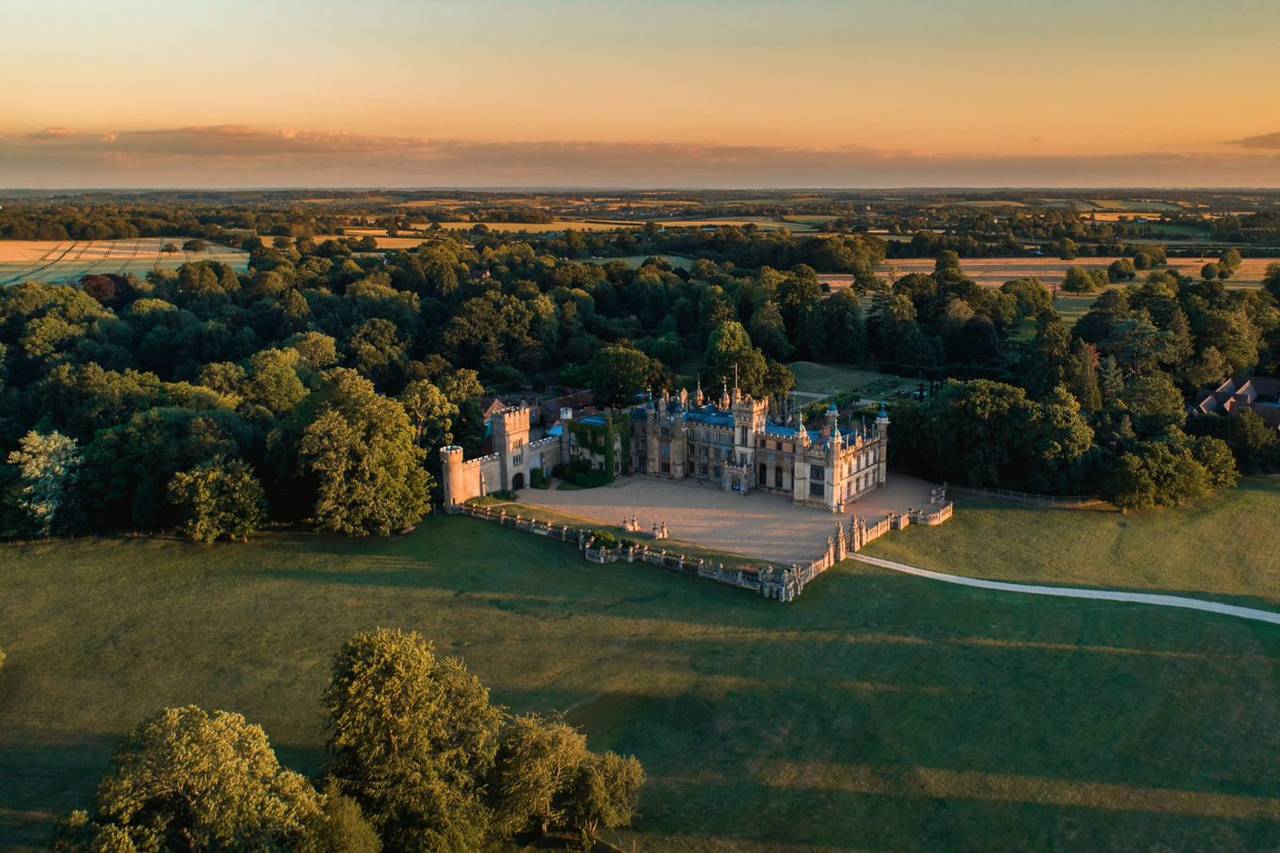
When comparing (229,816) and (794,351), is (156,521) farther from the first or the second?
(794,351)

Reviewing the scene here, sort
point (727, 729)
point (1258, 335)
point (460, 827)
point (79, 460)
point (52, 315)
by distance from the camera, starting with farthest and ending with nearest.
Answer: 1. point (52, 315)
2. point (1258, 335)
3. point (79, 460)
4. point (727, 729)
5. point (460, 827)

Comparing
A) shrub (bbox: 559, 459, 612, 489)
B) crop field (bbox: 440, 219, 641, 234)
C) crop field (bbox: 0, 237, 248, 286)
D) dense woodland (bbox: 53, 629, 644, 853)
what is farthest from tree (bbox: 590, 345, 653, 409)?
crop field (bbox: 440, 219, 641, 234)

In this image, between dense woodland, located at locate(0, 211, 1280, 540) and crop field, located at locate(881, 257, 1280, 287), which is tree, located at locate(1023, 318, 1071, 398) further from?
crop field, located at locate(881, 257, 1280, 287)

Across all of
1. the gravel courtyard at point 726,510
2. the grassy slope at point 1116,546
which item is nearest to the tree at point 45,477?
the gravel courtyard at point 726,510

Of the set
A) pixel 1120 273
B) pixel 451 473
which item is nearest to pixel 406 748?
pixel 451 473

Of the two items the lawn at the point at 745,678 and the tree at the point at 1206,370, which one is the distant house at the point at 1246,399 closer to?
the tree at the point at 1206,370

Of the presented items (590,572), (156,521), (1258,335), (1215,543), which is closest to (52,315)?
Answer: (156,521)

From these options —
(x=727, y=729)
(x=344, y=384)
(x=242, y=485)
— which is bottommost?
(x=727, y=729)
